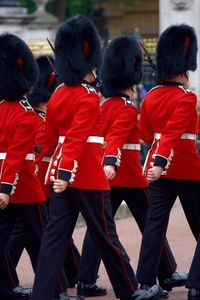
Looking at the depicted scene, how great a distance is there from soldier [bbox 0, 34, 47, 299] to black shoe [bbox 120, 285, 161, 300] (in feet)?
2.29

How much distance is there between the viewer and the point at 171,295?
926cm

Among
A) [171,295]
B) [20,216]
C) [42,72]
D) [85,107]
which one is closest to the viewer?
[85,107]

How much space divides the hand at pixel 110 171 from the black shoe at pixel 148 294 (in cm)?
74

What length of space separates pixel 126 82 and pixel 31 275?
5.52 ft

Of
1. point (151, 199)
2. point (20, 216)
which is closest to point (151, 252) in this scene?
point (151, 199)

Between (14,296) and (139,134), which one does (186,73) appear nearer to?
(139,134)

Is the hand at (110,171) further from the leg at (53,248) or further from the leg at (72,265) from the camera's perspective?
the leg at (72,265)

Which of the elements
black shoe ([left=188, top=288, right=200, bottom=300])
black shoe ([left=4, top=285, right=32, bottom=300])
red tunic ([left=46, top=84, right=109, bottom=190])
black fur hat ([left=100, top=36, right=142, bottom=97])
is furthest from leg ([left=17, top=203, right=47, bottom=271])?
black fur hat ([left=100, top=36, right=142, bottom=97])

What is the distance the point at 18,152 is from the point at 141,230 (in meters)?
1.27

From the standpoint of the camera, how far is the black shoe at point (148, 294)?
27.9 feet

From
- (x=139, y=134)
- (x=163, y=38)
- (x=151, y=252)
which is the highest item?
(x=163, y=38)

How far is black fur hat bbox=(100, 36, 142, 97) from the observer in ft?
30.9

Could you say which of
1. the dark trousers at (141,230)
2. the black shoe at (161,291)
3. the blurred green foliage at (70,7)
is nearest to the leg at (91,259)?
the dark trousers at (141,230)

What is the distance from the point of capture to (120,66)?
9555 millimetres
